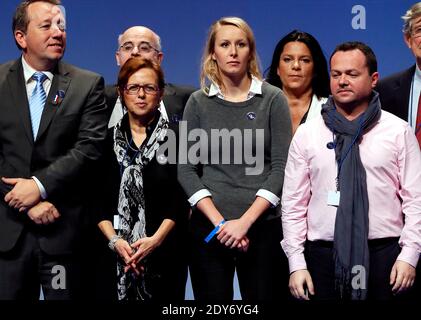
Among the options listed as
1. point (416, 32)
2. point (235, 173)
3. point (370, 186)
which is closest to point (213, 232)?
point (235, 173)

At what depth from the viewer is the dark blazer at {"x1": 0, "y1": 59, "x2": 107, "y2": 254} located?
13.4ft

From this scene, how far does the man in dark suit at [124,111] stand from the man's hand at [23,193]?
40cm

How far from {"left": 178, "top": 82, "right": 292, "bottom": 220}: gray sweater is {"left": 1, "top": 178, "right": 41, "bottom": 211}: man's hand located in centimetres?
75

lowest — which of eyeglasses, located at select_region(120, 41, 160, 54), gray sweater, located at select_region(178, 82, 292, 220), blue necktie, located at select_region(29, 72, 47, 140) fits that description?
gray sweater, located at select_region(178, 82, 292, 220)

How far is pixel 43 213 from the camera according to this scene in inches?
160

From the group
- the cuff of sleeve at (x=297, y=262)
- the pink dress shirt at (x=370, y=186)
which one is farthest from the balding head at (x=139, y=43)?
the cuff of sleeve at (x=297, y=262)

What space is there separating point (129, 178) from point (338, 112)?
111cm

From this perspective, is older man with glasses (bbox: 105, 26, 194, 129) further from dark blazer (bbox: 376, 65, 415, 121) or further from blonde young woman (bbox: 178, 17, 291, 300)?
dark blazer (bbox: 376, 65, 415, 121)

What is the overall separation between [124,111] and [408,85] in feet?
5.13

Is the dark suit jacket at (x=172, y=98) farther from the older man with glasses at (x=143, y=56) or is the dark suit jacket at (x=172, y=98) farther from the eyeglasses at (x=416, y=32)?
the eyeglasses at (x=416, y=32)

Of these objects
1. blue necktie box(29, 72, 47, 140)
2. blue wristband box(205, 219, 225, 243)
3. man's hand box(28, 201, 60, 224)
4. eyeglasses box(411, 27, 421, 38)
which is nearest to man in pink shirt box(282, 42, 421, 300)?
blue wristband box(205, 219, 225, 243)

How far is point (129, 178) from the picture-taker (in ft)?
13.4

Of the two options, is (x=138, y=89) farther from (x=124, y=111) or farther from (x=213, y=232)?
(x=213, y=232)

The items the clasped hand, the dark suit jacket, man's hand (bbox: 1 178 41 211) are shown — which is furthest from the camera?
the dark suit jacket
